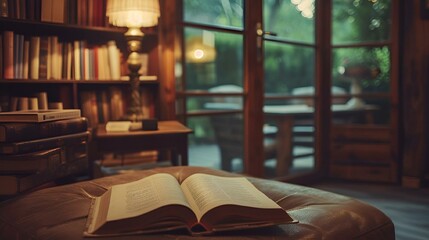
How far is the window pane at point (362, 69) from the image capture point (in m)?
3.68

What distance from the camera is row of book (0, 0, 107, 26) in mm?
2066

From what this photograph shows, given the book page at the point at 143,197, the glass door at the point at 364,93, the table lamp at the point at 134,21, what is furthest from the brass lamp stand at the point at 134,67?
the glass door at the point at 364,93

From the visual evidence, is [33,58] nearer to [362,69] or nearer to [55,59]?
[55,59]

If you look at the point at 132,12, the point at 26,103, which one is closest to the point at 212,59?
the point at 132,12

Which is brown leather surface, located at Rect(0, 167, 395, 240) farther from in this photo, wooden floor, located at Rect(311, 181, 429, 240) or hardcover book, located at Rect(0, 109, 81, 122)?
wooden floor, located at Rect(311, 181, 429, 240)

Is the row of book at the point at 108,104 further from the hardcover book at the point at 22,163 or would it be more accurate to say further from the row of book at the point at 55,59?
the hardcover book at the point at 22,163

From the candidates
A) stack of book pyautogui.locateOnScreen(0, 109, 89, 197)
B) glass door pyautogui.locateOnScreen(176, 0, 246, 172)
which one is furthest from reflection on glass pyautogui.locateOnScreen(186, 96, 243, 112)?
stack of book pyautogui.locateOnScreen(0, 109, 89, 197)

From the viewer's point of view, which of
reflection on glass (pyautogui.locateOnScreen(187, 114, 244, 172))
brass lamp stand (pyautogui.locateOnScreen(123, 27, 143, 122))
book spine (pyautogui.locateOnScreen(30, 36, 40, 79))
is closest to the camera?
book spine (pyautogui.locateOnScreen(30, 36, 40, 79))

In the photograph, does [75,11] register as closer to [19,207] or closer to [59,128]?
[59,128]

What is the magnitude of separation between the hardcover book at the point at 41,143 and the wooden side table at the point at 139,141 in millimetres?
288

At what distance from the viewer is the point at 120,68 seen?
2.50 m

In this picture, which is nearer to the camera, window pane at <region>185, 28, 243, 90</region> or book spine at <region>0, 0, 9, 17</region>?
book spine at <region>0, 0, 9, 17</region>

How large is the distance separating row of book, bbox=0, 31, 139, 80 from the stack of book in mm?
594

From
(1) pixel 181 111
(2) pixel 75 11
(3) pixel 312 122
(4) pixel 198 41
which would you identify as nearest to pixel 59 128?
(2) pixel 75 11
